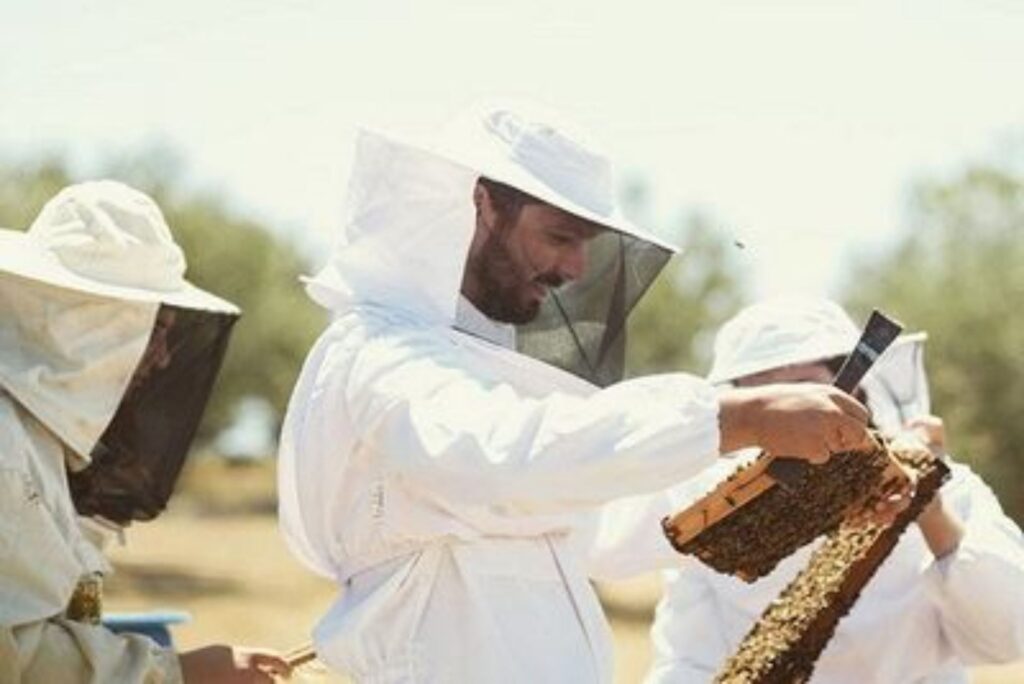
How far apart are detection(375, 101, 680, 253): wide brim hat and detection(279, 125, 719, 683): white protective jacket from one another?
0.24 ft

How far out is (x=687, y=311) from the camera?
139 ft

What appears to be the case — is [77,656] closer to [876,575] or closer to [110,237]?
[110,237]

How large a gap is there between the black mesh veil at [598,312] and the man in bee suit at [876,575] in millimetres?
977

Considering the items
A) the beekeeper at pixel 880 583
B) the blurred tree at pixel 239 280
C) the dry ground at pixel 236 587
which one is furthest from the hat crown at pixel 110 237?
the blurred tree at pixel 239 280

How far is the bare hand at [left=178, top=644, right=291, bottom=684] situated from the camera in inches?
211

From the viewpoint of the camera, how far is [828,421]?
15.2 feet

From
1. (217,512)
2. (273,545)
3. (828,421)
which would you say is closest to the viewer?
(828,421)

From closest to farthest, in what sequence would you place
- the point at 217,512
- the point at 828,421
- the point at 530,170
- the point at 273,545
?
the point at 828,421 → the point at 530,170 → the point at 273,545 → the point at 217,512

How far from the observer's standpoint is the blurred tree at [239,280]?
39.8m

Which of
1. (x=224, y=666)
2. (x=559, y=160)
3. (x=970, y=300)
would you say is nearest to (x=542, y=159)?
(x=559, y=160)

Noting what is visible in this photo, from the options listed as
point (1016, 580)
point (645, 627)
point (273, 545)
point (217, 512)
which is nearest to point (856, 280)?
point (645, 627)

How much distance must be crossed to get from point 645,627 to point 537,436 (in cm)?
3004

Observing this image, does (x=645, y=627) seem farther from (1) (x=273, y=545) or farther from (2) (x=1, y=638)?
(2) (x=1, y=638)

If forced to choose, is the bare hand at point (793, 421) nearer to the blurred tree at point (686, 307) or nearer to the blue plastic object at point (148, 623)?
the blue plastic object at point (148, 623)
